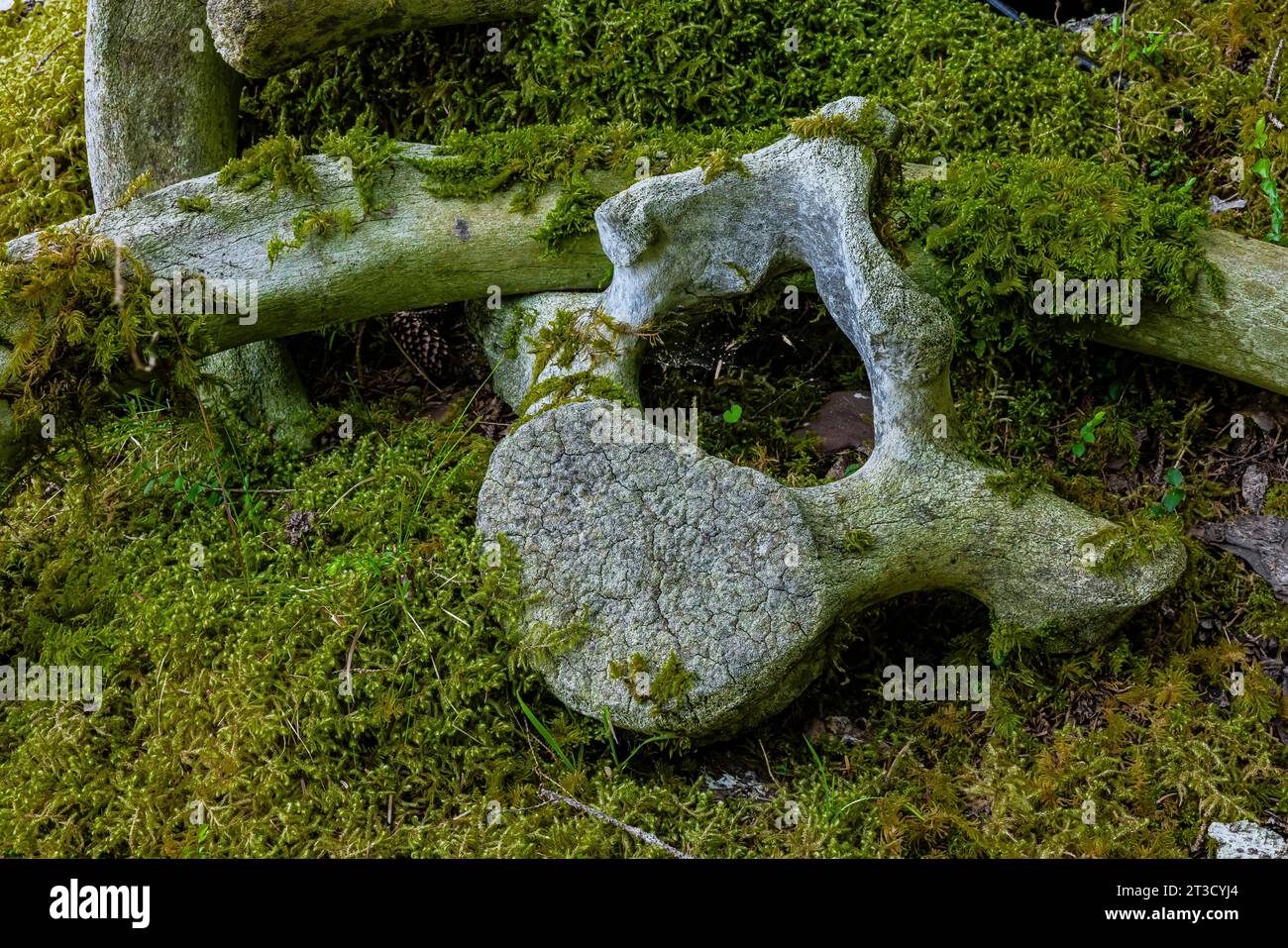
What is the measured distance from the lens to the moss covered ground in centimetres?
344

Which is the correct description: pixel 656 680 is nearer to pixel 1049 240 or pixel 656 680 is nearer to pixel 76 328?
pixel 1049 240

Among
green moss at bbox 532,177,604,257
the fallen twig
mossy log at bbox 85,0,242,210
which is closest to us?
the fallen twig

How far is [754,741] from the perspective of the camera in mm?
3678

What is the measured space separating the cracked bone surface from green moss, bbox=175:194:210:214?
1.55 m

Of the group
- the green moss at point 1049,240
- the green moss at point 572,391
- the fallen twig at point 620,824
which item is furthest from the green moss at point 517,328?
the fallen twig at point 620,824

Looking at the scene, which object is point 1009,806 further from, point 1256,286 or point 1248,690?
→ point 1256,286

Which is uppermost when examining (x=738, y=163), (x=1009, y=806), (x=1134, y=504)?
(x=738, y=163)

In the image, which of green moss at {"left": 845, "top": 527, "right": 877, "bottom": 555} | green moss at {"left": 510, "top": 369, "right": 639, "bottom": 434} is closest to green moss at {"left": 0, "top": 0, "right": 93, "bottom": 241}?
green moss at {"left": 510, "top": 369, "right": 639, "bottom": 434}

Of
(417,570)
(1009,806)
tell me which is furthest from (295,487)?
(1009,806)

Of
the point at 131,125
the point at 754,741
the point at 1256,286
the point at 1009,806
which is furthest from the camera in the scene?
the point at 131,125

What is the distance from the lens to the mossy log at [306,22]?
4180mm

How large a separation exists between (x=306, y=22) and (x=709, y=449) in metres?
2.31

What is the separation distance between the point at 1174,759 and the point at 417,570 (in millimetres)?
2554

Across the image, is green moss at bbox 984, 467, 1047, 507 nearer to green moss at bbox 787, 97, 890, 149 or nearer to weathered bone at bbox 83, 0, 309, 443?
green moss at bbox 787, 97, 890, 149
